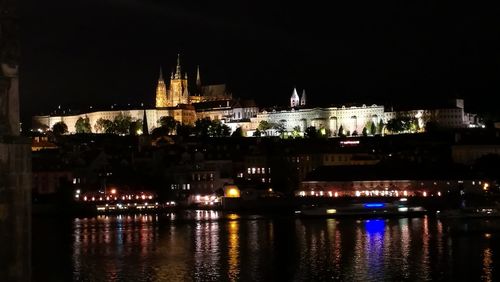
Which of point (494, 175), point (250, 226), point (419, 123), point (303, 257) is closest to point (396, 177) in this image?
point (494, 175)

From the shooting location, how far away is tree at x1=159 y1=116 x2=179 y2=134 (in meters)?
106

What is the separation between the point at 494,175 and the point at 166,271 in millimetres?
35740

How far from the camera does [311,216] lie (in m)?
42.5

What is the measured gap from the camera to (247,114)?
117 m

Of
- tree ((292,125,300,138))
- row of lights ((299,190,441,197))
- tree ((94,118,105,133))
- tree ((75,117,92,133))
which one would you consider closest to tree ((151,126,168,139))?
tree ((292,125,300,138))

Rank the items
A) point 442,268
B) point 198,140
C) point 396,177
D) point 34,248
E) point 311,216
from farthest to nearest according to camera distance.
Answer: point 198,140 → point 396,177 → point 311,216 → point 34,248 → point 442,268

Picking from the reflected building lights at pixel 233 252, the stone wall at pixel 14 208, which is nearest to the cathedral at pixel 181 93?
the reflected building lights at pixel 233 252

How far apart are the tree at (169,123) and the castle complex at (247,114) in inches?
123

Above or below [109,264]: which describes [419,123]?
above

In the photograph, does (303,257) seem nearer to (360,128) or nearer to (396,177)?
(396,177)

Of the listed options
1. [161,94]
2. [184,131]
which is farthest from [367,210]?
[161,94]

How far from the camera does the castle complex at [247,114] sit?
328 ft

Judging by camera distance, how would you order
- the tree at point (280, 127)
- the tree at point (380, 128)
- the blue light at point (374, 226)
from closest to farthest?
the blue light at point (374, 226), the tree at point (380, 128), the tree at point (280, 127)

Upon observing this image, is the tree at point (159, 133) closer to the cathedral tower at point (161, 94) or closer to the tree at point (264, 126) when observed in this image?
the tree at point (264, 126)
